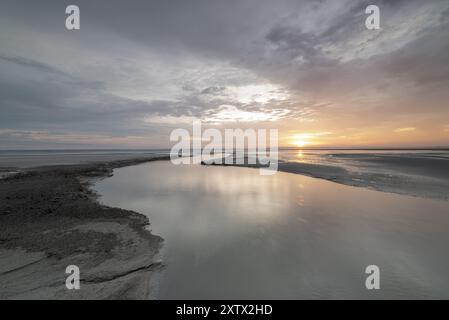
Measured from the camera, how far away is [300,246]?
668 cm

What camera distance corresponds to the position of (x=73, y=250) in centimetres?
577

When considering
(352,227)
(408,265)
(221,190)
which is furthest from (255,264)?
(221,190)

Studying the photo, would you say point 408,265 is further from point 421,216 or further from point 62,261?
point 62,261

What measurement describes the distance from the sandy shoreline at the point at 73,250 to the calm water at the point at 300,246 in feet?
2.17

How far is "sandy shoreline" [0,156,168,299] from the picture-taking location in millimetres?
4246

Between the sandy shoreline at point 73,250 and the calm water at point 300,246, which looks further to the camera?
the calm water at point 300,246

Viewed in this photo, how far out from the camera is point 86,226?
756 centimetres

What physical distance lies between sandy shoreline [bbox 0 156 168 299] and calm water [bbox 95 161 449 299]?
0.66m

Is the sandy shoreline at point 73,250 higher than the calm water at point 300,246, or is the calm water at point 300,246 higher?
the sandy shoreline at point 73,250

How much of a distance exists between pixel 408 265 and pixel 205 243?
591 centimetres

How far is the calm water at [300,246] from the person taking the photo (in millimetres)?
4637

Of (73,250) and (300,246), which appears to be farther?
(300,246)

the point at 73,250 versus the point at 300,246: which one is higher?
the point at 73,250

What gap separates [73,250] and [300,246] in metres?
7.00
